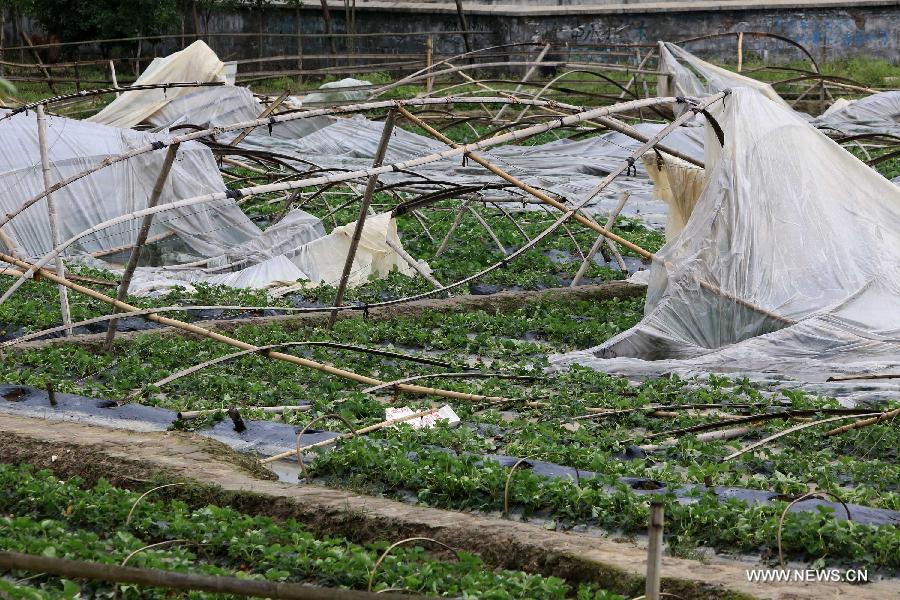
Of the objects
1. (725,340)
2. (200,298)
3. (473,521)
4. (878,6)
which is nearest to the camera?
(473,521)

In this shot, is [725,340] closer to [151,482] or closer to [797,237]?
[797,237]

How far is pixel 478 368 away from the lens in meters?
9.11

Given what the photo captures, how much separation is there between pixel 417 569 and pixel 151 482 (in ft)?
5.76

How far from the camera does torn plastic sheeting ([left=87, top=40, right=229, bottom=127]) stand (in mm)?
19047

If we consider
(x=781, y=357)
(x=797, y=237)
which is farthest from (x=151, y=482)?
(x=797, y=237)

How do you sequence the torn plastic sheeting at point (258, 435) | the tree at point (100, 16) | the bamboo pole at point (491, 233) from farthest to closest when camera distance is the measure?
the tree at point (100, 16), the bamboo pole at point (491, 233), the torn plastic sheeting at point (258, 435)

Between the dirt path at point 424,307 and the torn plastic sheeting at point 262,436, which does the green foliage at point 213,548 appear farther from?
the dirt path at point 424,307

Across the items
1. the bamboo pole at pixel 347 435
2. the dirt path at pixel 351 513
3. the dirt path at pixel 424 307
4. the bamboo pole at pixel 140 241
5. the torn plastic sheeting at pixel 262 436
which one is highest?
the bamboo pole at pixel 140 241

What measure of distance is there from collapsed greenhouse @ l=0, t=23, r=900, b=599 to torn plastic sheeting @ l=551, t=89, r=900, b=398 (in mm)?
23

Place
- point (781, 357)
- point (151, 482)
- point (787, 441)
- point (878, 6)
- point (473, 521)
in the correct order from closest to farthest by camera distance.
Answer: point (473, 521), point (151, 482), point (787, 441), point (781, 357), point (878, 6)

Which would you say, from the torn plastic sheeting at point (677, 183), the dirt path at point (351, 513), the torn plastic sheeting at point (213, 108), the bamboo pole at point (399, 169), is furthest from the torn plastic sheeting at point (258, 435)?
the torn plastic sheeting at point (213, 108)

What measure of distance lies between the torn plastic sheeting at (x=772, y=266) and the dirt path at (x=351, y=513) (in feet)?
10.7

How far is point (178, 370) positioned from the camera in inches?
358

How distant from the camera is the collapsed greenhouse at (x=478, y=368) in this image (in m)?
5.35
